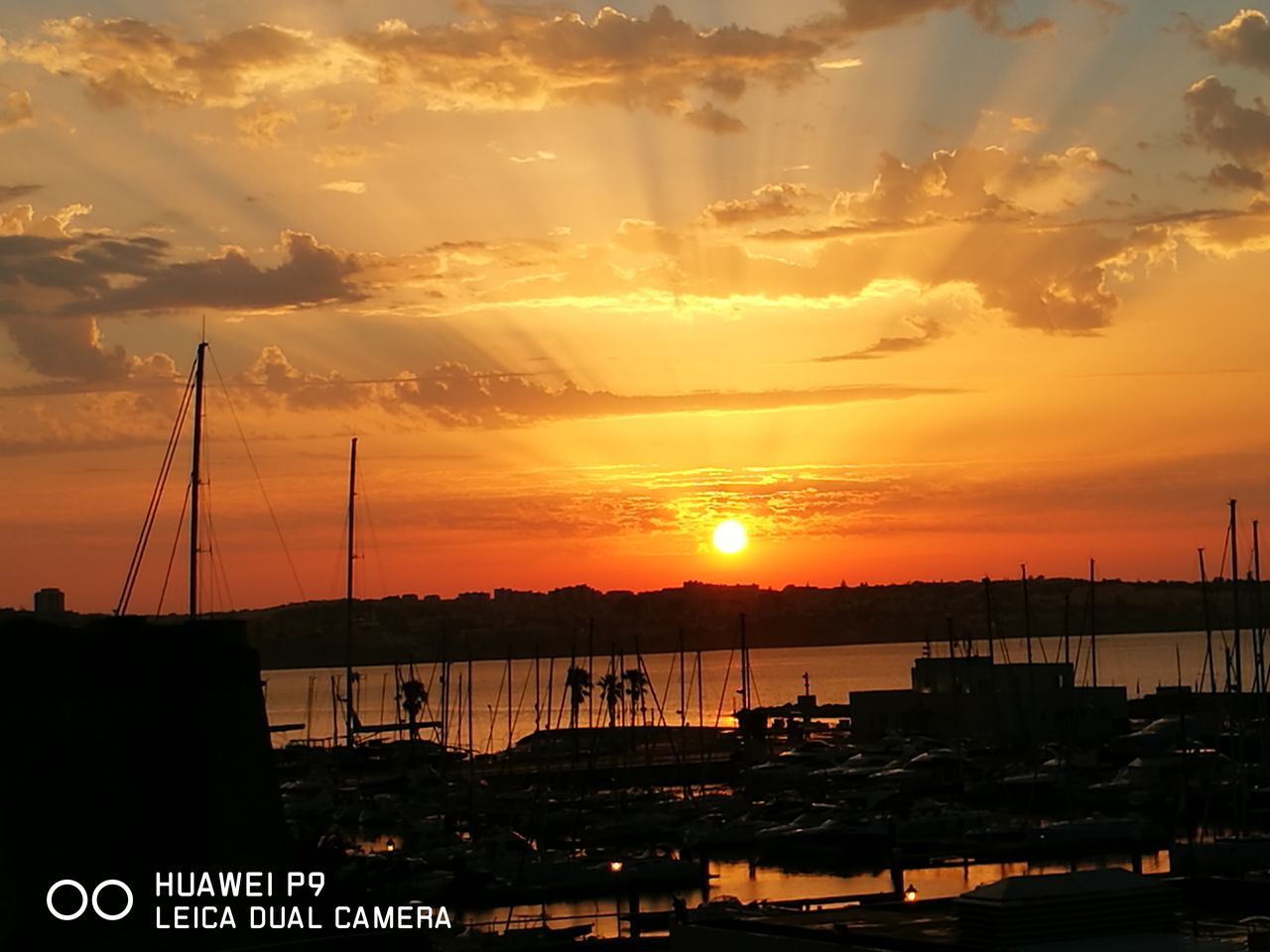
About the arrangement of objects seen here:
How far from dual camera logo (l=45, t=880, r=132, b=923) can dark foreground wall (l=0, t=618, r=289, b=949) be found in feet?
0.22

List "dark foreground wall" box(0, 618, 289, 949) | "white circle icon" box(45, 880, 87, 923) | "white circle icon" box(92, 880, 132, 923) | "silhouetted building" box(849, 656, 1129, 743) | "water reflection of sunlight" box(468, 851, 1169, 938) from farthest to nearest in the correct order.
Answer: "silhouetted building" box(849, 656, 1129, 743)
"water reflection of sunlight" box(468, 851, 1169, 938)
"white circle icon" box(92, 880, 132, 923)
"dark foreground wall" box(0, 618, 289, 949)
"white circle icon" box(45, 880, 87, 923)

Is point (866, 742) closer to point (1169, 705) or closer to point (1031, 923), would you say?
point (1169, 705)

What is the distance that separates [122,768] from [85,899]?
1.78 metres

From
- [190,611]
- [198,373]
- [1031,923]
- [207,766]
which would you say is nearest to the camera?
[1031,923]

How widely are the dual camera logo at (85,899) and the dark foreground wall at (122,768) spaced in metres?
0.07

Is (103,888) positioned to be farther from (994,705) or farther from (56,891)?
(994,705)

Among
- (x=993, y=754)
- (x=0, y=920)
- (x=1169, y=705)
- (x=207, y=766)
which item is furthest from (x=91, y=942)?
(x=1169, y=705)

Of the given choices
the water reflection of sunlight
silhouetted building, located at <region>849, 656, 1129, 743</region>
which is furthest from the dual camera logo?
silhouetted building, located at <region>849, 656, 1129, 743</region>

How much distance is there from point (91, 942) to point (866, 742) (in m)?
74.5

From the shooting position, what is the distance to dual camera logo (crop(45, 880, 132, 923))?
21922 mm

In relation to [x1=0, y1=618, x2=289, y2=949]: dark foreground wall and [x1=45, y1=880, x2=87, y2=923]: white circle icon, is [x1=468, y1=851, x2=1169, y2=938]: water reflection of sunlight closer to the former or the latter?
[x1=0, y1=618, x2=289, y2=949]: dark foreground wall

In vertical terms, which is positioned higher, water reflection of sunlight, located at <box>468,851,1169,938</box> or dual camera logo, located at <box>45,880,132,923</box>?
dual camera logo, located at <box>45,880,132,923</box>

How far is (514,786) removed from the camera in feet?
256

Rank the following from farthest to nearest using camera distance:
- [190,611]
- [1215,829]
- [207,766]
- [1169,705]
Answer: [1169,705]
[1215,829]
[190,611]
[207,766]
